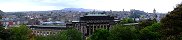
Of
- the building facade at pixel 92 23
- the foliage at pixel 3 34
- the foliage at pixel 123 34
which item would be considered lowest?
the building facade at pixel 92 23

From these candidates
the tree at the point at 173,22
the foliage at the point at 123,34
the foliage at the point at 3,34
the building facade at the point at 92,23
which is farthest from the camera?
the building facade at the point at 92,23

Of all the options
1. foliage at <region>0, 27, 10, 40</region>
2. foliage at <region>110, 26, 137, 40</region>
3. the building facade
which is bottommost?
the building facade

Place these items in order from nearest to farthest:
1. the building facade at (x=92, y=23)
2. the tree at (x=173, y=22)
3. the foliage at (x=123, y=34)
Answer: the tree at (x=173, y=22) → the foliage at (x=123, y=34) → the building facade at (x=92, y=23)

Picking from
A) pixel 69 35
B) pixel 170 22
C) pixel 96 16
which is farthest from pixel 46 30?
pixel 170 22

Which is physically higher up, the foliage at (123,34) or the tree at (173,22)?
the tree at (173,22)

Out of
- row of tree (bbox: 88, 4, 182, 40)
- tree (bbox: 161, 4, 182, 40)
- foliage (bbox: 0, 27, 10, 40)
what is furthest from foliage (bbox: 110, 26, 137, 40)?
foliage (bbox: 0, 27, 10, 40)

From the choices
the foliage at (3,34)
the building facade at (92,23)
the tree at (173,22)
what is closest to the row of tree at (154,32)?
the tree at (173,22)

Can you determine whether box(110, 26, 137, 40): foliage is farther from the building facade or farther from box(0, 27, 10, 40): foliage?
the building facade

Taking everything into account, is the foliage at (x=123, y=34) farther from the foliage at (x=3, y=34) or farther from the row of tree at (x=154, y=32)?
the foliage at (x=3, y=34)

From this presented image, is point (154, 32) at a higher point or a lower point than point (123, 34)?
lower

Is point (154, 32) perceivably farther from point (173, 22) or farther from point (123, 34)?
point (173, 22)

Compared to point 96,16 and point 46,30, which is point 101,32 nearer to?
point 96,16

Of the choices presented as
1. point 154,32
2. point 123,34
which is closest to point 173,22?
point 123,34

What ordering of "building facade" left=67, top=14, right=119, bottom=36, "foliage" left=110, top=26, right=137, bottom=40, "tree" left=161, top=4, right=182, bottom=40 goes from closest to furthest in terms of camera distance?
"tree" left=161, top=4, right=182, bottom=40 < "foliage" left=110, top=26, right=137, bottom=40 < "building facade" left=67, top=14, right=119, bottom=36
